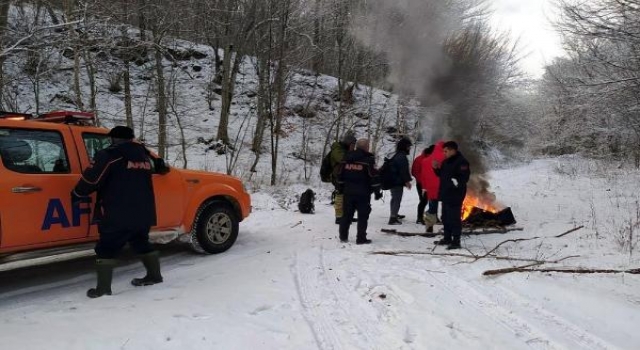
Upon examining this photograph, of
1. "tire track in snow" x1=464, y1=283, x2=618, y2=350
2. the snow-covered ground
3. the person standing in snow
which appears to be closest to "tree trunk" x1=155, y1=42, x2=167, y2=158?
the person standing in snow

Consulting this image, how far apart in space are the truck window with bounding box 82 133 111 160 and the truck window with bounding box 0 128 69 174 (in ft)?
0.91

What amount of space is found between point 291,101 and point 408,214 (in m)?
17.9

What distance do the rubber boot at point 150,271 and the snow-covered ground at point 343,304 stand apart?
0.13m

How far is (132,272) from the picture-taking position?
575 centimetres

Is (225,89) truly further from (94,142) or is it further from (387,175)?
(94,142)

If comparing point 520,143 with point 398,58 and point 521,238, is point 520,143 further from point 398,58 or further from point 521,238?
point 521,238

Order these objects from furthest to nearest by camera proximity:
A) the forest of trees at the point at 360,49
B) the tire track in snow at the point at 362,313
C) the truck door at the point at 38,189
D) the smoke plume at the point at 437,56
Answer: the smoke plume at the point at 437,56 → the forest of trees at the point at 360,49 → the truck door at the point at 38,189 → the tire track in snow at the point at 362,313

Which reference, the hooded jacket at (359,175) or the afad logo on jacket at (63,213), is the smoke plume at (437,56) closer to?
the hooded jacket at (359,175)

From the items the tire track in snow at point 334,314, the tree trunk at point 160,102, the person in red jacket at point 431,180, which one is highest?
the tree trunk at point 160,102

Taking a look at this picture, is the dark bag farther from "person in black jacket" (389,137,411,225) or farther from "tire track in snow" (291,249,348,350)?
"tire track in snow" (291,249,348,350)

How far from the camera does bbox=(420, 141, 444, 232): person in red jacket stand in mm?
8523

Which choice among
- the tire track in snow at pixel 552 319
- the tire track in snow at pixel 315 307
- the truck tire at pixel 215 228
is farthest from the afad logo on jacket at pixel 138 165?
the tire track in snow at pixel 552 319

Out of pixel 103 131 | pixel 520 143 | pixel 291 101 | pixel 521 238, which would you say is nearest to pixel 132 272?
pixel 103 131

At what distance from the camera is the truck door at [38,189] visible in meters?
4.56
